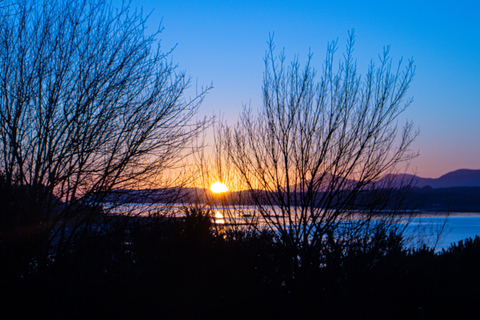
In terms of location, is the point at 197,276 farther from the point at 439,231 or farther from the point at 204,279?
the point at 439,231

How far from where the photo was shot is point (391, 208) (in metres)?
8.92

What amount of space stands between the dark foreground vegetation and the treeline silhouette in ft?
0.05

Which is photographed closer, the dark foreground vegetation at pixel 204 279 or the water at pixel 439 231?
the dark foreground vegetation at pixel 204 279

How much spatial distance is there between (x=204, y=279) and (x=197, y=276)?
0.12 metres

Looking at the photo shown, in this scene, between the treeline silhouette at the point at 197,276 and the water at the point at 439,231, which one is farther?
the water at the point at 439,231

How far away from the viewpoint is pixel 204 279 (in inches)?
270

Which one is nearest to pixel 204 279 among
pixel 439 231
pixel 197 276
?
pixel 197 276

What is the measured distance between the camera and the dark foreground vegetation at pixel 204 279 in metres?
5.39

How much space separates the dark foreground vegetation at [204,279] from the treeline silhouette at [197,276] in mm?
16

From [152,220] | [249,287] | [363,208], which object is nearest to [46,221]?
[152,220]

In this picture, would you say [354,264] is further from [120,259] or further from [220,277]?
[120,259]

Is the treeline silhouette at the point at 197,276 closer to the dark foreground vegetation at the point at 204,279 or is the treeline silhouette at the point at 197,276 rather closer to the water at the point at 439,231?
the dark foreground vegetation at the point at 204,279

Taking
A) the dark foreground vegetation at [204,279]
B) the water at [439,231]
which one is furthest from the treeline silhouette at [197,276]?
the water at [439,231]

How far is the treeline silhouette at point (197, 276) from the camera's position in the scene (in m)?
5.41
